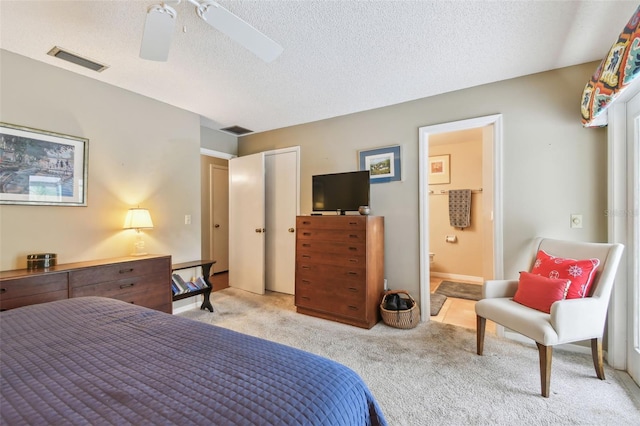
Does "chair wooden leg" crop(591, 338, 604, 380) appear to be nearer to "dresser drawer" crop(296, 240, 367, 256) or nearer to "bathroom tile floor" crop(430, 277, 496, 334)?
"bathroom tile floor" crop(430, 277, 496, 334)

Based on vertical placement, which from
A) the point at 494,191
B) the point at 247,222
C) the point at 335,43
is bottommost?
the point at 247,222

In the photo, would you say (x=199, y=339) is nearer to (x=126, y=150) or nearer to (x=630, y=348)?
(x=126, y=150)

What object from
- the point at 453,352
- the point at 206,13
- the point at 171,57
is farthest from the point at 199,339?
the point at 171,57

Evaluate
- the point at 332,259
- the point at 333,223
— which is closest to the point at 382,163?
the point at 333,223

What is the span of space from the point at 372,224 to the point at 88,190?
2.74m

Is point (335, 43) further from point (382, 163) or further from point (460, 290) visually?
point (460, 290)

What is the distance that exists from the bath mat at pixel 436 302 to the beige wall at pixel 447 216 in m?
1.25

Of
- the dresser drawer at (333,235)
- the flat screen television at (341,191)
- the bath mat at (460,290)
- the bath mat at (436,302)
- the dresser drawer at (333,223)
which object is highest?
the flat screen television at (341,191)

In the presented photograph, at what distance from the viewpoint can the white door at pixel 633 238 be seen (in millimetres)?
1908

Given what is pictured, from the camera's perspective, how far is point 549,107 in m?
2.44

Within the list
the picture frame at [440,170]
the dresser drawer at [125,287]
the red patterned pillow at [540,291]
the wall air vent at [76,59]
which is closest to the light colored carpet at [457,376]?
the red patterned pillow at [540,291]

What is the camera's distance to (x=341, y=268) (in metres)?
2.91

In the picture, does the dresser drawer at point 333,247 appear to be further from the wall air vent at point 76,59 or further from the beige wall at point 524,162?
→ the wall air vent at point 76,59

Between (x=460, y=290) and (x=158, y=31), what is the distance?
14.9 ft
